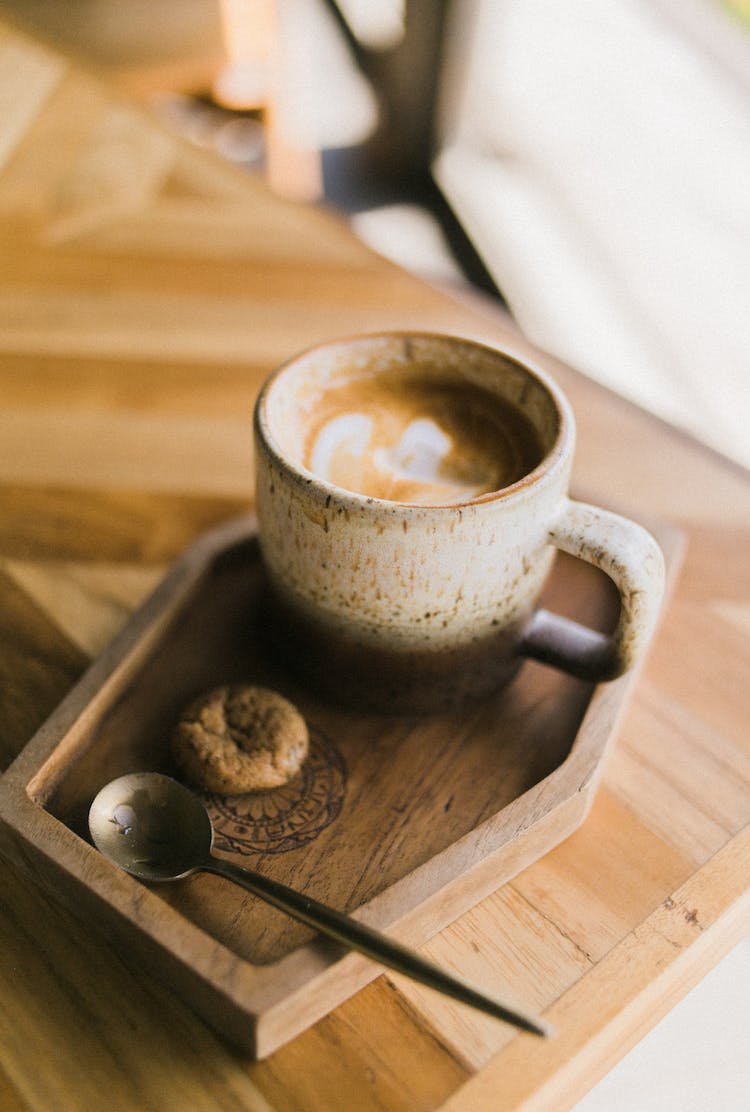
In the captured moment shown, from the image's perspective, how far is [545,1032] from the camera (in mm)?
392

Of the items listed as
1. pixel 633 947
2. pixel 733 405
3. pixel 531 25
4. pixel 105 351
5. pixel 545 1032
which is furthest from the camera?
pixel 531 25

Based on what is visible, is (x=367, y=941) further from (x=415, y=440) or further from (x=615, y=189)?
(x=615, y=189)

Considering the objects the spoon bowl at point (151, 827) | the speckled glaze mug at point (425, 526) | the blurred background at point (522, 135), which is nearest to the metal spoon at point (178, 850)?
the spoon bowl at point (151, 827)

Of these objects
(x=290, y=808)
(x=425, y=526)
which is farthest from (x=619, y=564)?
(x=290, y=808)

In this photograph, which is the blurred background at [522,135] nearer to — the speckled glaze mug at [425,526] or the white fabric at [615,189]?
the white fabric at [615,189]

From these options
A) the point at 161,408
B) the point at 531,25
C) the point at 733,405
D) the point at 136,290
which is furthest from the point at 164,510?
the point at 531,25

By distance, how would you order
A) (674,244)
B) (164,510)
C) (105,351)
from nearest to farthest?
1. (164,510)
2. (105,351)
3. (674,244)

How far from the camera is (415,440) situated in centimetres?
62

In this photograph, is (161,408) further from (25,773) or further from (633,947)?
(633,947)

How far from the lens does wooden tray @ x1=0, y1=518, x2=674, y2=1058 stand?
45 cm

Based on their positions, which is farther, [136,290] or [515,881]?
[136,290]

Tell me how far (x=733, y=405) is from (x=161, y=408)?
0.92m

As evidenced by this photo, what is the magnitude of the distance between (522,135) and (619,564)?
1889mm

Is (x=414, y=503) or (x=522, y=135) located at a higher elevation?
(x=414, y=503)
